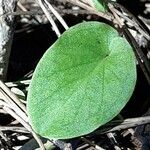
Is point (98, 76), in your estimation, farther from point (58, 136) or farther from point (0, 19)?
point (0, 19)

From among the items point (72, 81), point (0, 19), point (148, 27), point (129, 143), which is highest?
point (0, 19)

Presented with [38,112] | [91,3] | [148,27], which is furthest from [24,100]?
[148,27]

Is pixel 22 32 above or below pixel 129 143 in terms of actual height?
above

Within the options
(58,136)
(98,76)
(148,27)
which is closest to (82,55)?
(98,76)

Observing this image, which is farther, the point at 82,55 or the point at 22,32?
the point at 22,32

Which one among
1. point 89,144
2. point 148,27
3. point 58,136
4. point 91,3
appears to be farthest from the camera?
point 148,27

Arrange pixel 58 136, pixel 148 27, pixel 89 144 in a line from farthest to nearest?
pixel 148 27
pixel 89 144
pixel 58 136
